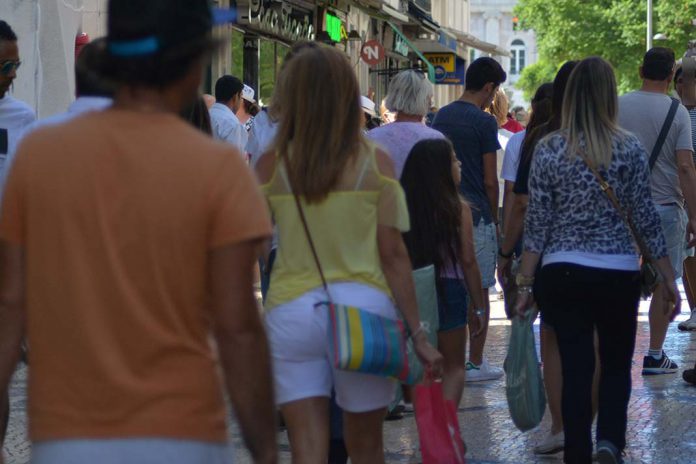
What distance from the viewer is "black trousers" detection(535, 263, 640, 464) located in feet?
19.2

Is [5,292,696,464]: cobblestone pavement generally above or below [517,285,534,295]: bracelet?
below

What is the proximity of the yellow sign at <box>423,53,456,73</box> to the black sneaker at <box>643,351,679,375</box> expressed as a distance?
29.3 m

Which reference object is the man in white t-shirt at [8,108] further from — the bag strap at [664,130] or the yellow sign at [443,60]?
the yellow sign at [443,60]

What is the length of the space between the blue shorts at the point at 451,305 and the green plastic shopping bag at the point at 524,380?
30cm

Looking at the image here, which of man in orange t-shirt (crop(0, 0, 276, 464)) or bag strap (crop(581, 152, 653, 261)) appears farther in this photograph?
bag strap (crop(581, 152, 653, 261))

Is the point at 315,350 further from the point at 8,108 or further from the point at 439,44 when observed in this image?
the point at 439,44

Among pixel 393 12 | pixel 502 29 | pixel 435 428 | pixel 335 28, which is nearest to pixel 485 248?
pixel 435 428

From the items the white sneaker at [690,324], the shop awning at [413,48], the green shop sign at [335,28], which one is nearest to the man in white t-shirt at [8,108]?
the white sneaker at [690,324]

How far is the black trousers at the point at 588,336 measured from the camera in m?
5.86

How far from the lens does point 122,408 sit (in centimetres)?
278

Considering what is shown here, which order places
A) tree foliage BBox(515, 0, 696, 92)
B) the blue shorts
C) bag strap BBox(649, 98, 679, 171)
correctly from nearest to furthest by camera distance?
1. the blue shorts
2. bag strap BBox(649, 98, 679, 171)
3. tree foliage BBox(515, 0, 696, 92)

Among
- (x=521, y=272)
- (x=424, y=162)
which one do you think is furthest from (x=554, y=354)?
(x=424, y=162)

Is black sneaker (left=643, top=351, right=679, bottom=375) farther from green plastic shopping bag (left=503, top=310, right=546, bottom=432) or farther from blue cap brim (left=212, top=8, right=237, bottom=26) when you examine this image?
blue cap brim (left=212, top=8, right=237, bottom=26)

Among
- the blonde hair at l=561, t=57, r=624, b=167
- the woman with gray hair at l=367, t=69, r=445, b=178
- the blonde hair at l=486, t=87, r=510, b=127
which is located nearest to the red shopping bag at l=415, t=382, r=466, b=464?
the blonde hair at l=561, t=57, r=624, b=167
